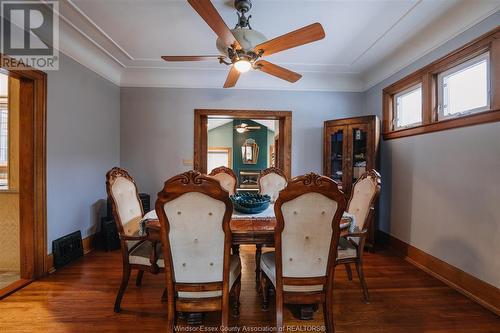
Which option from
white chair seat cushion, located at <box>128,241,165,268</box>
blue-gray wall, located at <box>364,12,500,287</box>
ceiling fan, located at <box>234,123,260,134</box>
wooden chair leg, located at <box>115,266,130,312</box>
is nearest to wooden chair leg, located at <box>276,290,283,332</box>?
white chair seat cushion, located at <box>128,241,165,268</box>

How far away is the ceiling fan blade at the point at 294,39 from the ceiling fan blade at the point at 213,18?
24 cm

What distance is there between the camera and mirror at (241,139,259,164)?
8445 millimetres

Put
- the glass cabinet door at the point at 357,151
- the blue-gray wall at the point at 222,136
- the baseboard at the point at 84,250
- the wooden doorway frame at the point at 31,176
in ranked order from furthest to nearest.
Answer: the blue-gray wall at the point at 222,136, the glass cabinet door at the point at 357,151, the baseboard at the point at 84,250, the wooden doorway frame at the point at 31,176

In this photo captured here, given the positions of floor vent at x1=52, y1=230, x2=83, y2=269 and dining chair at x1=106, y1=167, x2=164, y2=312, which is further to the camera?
floor vent at x1=52, y1=230, x2=83, y2=269

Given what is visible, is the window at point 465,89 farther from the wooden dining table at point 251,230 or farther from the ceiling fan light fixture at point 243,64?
the ceiling fan light fixture at point 243,64

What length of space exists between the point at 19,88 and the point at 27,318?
6.86 feet

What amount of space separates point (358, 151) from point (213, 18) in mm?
2780

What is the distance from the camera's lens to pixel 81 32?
8.52 ft

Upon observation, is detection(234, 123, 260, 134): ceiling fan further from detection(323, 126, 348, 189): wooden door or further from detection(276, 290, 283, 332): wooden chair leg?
detection(276, 290, 283, 332): wooden chair leg

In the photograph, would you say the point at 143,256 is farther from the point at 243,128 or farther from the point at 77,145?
the point at 243,128

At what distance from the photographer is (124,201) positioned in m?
1.98

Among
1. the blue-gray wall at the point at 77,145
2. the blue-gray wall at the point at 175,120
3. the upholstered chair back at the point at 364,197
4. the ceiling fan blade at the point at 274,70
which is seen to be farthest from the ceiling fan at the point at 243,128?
the upholstered chair back at the point at 364,197

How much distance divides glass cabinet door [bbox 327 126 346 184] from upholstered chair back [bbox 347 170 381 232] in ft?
4.64
